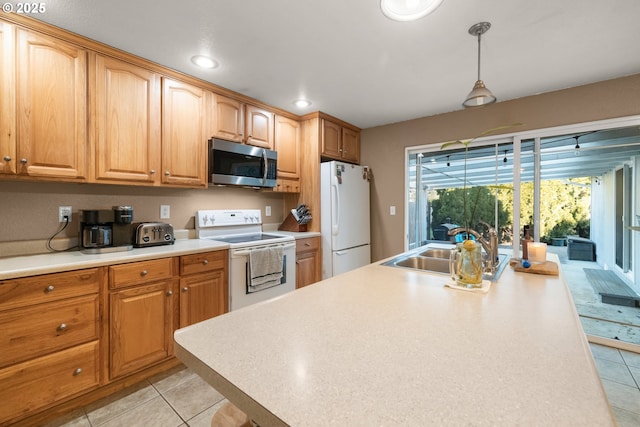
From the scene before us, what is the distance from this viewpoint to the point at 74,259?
1704 millimetres

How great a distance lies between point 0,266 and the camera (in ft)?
4.99

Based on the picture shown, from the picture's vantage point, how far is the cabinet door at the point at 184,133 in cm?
230

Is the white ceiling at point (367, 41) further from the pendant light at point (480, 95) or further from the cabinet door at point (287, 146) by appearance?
the cabinet door at point (287, 146)

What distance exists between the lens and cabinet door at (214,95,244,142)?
2635mm

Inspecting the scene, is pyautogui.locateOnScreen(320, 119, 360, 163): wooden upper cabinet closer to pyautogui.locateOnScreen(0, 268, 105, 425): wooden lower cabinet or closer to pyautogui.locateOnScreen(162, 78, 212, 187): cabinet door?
pyautogui.locateOnScreen(162, 78, 212, 187): cabinet door

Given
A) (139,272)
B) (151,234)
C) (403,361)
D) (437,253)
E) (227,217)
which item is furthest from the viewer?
(227,217)

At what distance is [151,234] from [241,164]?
101 cm

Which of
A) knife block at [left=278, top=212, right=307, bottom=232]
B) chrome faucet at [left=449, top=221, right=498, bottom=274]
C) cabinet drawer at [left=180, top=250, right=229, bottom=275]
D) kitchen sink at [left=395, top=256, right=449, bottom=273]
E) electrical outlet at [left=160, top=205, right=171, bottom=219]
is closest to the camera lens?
chrome faucet at [left=449, top=221, right=498, bottom=274]

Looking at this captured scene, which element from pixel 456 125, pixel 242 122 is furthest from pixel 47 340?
pixel 456 125

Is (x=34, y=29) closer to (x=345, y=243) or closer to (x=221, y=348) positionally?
(x=221, y=348)

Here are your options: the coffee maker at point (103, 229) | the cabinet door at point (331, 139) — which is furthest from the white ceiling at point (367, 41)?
the coffee maker at point (103, 229)

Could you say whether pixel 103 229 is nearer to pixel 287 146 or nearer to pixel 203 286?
pixel 203 286

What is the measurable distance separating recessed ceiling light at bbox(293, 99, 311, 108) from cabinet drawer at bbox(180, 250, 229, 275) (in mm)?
1726

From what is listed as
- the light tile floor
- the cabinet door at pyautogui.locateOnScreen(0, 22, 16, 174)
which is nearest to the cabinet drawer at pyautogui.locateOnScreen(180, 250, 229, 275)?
the light tile floor
